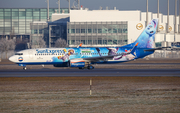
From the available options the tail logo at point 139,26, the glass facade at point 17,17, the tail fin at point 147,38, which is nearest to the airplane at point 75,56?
the tail fin at point 147,38

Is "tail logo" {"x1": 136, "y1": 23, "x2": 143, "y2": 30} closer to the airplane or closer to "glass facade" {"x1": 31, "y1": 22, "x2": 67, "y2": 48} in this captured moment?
"glass facade" {"x1": 31, "y1": 22, "x2": 67, "y2": 48}

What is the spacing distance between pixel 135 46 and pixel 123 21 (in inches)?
2734

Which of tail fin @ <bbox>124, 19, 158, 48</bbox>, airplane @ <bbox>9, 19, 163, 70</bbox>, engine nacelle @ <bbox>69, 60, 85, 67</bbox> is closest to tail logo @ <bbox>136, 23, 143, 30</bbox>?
tail fin @ <bbox>124, 19, 158, 48</bbox>

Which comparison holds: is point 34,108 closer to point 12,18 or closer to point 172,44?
point 172,44

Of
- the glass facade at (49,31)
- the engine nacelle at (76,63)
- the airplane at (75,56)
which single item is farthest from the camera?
the glass facade at (49,31)

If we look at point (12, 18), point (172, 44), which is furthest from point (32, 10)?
point (172, 44)

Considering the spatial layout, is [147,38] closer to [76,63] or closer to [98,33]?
[76,63]

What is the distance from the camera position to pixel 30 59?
48969 millimetres

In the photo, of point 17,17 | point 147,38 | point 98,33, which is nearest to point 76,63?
point 147,38

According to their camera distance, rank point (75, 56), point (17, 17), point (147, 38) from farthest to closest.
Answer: point (17, 17) → point (147, 38) → point (75, 56)

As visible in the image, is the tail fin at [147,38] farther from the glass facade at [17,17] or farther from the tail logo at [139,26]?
the glass facade at [17,17]

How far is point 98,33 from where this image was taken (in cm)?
11794

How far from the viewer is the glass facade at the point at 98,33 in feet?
385

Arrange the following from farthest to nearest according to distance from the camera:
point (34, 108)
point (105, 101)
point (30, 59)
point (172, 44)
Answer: point (172, 44) < point (30, 59) < point (105, 101) < point (34, 108)
